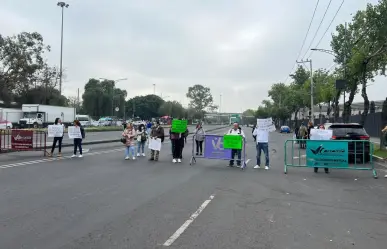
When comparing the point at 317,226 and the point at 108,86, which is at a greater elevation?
the point at 108,86

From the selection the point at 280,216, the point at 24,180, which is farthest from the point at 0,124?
the point at 280,216

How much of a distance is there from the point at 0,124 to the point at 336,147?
1716 cm

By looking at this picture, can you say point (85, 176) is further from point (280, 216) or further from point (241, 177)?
point (280, 216)

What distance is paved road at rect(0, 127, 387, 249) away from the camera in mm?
5622

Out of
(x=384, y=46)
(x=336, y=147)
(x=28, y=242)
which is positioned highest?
(x=384, y=46)

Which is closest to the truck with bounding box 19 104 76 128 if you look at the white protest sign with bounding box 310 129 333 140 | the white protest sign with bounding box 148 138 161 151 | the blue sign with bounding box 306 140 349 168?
the white protest sign with bounding box 148 138 161 151

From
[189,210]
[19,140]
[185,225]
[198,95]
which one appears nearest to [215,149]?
[189,210]

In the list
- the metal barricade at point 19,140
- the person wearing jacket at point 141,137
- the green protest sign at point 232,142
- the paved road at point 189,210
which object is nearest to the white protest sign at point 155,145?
the person wearing jacket at point 141,137

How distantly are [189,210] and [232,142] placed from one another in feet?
25.0

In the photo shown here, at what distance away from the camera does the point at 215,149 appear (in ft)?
50.7

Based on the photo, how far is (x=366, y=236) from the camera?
595 centimetres

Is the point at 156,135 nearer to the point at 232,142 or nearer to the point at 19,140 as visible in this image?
the point at 232,142

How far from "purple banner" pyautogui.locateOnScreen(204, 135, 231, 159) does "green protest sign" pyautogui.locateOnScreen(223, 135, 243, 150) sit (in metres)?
0.28

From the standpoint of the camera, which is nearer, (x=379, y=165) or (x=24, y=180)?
(x=24, y=180)
